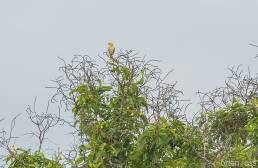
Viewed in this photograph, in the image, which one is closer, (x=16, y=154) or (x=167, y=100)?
(x=167, y=100)

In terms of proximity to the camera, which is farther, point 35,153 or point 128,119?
point 35,153

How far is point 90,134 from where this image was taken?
29.0ft

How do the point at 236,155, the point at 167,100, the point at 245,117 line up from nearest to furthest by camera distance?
the point at 236,155
the point at 167,100
the point at 245,117

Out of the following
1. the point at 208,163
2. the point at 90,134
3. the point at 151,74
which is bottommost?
the point at 208,163

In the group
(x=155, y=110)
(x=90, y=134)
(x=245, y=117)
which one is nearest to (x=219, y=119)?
(x=245, y=117)

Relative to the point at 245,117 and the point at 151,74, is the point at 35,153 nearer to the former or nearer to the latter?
the point at 151,74

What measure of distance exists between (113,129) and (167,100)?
82 centimetres

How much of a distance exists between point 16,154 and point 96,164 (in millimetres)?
1383

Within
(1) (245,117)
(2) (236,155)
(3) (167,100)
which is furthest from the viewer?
(1) (245,117)

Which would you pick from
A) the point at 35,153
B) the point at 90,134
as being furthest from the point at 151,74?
the point at 35,153

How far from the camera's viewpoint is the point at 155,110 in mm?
8570

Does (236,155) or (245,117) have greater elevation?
(245,117)

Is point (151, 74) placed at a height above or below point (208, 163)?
above

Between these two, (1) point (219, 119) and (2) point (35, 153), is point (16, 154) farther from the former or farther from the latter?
(1) point (219, 119)
